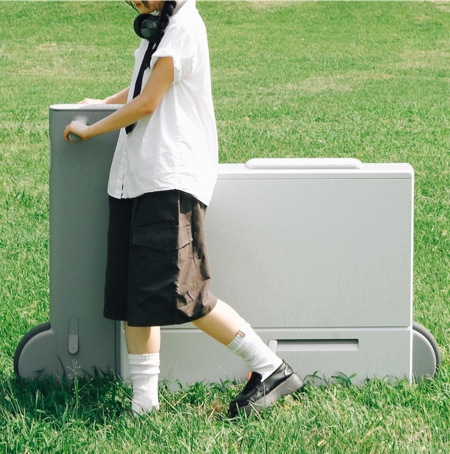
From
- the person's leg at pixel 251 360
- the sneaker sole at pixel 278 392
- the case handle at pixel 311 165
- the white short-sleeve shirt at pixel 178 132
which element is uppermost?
the white short-sleeve shirt at pixel 178 132

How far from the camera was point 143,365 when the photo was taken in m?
3.12

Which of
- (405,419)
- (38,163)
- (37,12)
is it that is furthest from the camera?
(37,12)

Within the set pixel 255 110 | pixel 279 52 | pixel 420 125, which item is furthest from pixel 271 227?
pixel 279 52

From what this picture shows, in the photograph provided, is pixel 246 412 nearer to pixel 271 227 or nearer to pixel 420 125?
pixel 271 227

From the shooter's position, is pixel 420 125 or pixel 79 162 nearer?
pixel 79 162

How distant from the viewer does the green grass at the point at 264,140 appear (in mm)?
2908

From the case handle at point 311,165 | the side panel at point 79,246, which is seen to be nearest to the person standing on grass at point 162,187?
the side panel at point 79,246

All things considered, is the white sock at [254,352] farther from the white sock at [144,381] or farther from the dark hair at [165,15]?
the dark hair at [165,15]

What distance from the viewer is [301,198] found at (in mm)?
3246

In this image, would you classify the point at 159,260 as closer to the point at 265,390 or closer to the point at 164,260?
the point at 164,260

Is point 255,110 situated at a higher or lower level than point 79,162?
lower

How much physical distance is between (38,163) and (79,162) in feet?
13.8

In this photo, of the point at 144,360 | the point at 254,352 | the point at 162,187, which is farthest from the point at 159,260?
the point at 254,352

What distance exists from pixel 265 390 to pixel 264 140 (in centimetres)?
556
